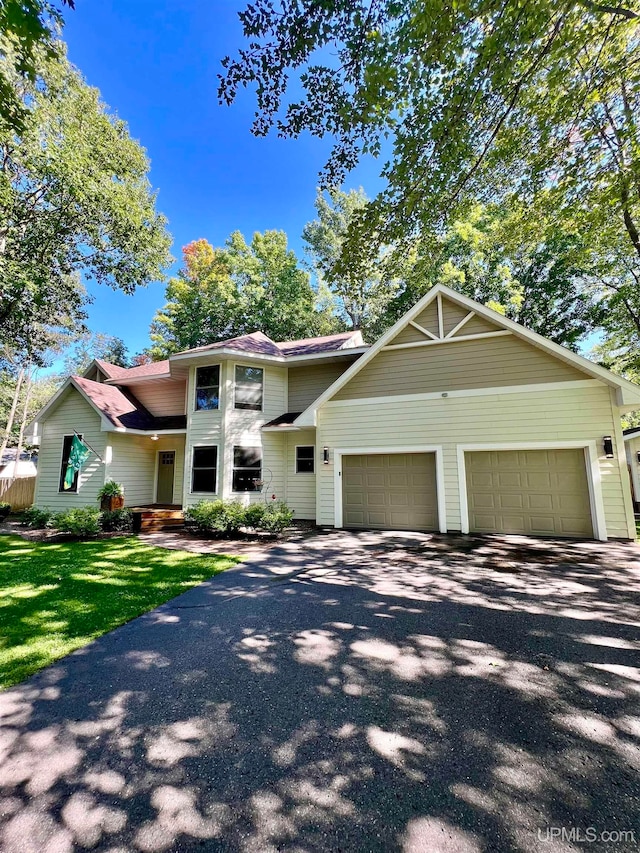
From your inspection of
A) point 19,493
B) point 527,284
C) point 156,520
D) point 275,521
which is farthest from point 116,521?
point 527,284

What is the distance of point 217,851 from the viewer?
1.64 m

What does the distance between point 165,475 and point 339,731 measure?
12884mm

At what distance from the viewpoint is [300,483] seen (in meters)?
11.8

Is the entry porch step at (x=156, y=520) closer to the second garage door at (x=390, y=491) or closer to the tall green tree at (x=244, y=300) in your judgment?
the second garage door at (x=390, y=491)

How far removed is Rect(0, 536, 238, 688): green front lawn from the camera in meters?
3.69

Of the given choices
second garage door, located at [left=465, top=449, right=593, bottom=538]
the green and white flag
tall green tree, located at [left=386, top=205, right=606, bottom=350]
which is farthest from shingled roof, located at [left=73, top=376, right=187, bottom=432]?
tall green tree, located at [left=386, top=205, right=606, bottom=350]

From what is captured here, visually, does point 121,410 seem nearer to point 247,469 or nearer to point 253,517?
point 247,469

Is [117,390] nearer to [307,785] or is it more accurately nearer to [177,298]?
[177,298]

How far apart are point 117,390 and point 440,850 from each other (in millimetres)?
15624

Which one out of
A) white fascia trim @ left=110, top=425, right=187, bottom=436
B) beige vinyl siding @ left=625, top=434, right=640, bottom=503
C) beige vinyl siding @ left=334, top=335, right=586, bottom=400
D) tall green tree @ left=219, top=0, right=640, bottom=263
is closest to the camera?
tall green tree @ left=219, top=0, right=640, bottom=263

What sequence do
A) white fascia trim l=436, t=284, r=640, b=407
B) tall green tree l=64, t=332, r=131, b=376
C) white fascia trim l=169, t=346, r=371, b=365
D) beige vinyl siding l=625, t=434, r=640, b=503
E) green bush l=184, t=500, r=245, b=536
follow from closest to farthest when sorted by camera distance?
white fascia trim l=436, t=284, r=640, b=407, green bush l=184, t=500, r=245, b=536, white fascia trim l=169, t=346, r=371, b=365, beige vinyl siding l=625, t=434, r=640, b=503, tall green tree l=64, t=332, r=131, b=376

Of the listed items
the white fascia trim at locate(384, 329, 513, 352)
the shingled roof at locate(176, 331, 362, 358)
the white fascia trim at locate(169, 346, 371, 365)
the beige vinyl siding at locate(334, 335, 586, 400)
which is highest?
the shingled roof at locate(176, 331, 362, 358)

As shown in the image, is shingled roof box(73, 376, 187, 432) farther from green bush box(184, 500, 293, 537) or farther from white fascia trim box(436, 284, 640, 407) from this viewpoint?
white fascia trim box(436, 284, 640, 407)

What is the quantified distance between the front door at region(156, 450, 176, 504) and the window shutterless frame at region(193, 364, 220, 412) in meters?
2.99
